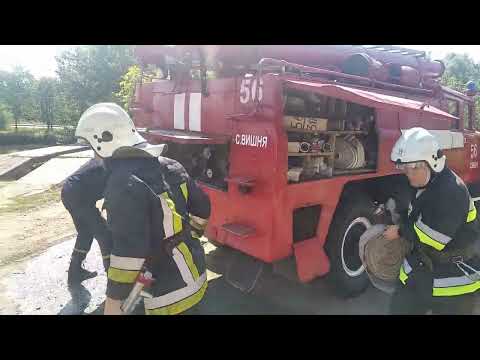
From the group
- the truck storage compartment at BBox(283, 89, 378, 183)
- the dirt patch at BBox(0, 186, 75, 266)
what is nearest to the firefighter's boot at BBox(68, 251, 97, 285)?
the dirt patch at BBox(0, 186, 75, 266)

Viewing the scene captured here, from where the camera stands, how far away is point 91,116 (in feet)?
6.72

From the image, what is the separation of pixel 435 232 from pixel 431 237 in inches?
1.6

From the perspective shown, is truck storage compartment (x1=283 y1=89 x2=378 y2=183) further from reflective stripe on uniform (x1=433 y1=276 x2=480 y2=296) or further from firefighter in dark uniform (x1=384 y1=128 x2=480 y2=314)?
reflective stripe on uniform (x1=433 y1=276 x2=480 y2=296)

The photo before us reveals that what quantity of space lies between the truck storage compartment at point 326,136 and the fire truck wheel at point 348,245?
363 millimetres

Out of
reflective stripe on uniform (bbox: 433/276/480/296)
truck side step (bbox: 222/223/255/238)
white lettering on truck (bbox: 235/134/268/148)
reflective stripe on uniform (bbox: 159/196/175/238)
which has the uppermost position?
→ white lettering on truck (bbox: 235/134/268/148)

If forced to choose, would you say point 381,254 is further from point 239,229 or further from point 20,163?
point 20,163

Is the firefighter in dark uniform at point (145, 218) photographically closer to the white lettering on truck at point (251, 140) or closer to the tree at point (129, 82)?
the white lettering on truck at point (251, 140)

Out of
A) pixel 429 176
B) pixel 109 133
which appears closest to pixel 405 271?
Result: pixel 429 176

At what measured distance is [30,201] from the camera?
7375mm

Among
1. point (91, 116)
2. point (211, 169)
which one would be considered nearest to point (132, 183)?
point (91, 116)

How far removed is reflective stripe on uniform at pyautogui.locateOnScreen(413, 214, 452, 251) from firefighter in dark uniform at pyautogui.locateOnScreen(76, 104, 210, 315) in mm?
1344

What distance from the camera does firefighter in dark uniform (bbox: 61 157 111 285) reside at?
3320 mm

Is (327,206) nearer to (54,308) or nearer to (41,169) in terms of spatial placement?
(54,308)

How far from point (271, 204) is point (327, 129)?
95 cm
